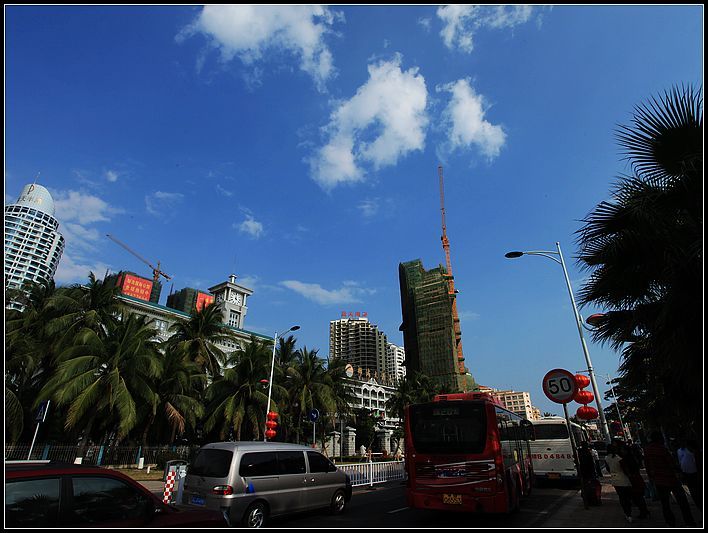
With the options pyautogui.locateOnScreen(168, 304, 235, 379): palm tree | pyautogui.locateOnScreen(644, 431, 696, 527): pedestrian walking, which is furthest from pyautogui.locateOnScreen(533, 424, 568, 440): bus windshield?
pyautogui.locateOnScreen(168, 304, 235, 379): palm tree

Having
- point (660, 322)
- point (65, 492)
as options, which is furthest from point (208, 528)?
point (660, 322)

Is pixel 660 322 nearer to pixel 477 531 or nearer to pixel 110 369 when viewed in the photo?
pixel 477 531

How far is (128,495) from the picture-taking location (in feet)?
16.3

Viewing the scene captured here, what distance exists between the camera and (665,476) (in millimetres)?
7957

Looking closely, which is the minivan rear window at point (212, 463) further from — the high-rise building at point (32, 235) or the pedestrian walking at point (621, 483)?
the high-rise building at point (32, 235)

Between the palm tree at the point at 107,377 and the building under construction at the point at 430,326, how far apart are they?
92.5 metres

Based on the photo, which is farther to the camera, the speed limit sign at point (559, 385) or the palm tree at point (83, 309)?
the palm tree at point (83, 309)

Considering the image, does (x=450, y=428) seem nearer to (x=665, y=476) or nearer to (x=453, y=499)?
(x=453, y=499)

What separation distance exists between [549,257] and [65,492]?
19192 millimetres

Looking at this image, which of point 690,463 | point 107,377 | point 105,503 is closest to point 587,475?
point 690,463

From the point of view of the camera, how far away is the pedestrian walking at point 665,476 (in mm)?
7691

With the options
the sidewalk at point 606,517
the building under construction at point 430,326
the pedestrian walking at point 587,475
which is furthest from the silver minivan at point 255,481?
Result: the building under construction at point 430,326

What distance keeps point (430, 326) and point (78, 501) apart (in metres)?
122

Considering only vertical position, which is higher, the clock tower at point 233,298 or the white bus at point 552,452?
the clock tower at point 233,298
